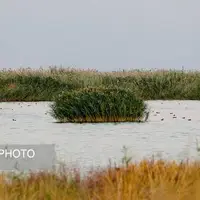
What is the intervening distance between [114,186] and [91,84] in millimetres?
33728

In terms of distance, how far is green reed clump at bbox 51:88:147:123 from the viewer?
22.5 meters

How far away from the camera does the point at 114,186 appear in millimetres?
7414

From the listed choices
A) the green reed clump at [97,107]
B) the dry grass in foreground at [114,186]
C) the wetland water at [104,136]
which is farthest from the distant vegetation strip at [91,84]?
the dry grass in foreground at [114,186]

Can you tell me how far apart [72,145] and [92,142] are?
792mm

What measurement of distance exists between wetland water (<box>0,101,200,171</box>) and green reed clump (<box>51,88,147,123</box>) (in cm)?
56

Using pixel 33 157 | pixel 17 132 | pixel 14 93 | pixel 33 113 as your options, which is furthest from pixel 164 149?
pixel 14 93

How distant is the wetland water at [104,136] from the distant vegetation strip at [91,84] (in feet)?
45.8

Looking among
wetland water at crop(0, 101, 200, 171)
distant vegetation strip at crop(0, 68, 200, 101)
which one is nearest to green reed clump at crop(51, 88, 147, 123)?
wetland water at crop(0, 101, 200, 171)

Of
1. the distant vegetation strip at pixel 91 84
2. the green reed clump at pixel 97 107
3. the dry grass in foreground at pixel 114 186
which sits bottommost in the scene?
the distant vegetation strip at pixel 91 84

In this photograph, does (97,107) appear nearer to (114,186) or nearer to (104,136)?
(104,136)

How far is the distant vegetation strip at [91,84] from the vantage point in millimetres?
39281

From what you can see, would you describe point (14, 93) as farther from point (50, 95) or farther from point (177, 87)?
point (177, 87)

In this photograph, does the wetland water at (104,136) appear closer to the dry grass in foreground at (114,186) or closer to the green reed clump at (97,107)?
the green reed clump at (97,107)

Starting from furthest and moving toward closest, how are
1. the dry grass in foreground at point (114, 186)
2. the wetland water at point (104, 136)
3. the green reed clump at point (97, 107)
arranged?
the green reed clump at point (97, 107) → the wetland water at point (104, 136) → the dry grass in foreground at point (114, 186)
